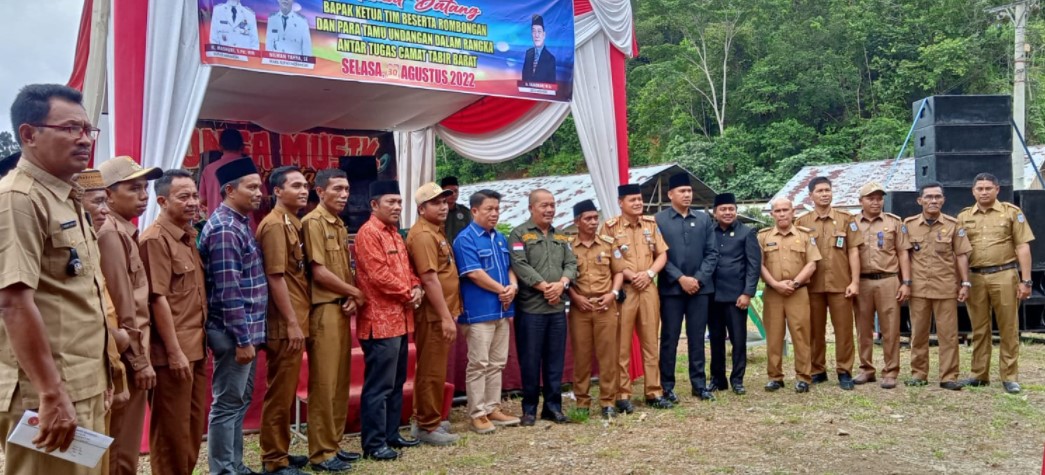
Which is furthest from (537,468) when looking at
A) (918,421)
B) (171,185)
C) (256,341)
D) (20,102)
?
(20,102)

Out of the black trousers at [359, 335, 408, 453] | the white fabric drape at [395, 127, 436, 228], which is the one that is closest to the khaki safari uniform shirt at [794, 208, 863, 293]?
the black trousers at [359, 335, 408, 453]

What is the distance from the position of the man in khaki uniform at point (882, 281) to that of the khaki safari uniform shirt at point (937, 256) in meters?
0.08

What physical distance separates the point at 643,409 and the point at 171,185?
12.4ft

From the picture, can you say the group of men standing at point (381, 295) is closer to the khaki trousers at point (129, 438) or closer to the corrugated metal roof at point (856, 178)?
the khaki trousers at point (129, 438)

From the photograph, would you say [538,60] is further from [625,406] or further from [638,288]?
[625,406]

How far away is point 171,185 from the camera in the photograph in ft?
12.1

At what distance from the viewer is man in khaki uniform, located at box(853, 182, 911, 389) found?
670cm

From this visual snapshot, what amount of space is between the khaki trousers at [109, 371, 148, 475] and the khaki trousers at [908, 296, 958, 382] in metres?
5.91

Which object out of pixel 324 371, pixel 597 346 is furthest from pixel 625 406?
pixel 324 371

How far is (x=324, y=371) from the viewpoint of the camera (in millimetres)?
4434

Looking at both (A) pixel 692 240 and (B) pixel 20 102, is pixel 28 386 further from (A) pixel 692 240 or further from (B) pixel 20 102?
(A) pixel 692 240

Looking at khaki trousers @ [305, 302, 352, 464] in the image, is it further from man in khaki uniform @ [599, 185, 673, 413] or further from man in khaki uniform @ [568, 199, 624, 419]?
man in khaki uniform @ [599, 185, 673, 413]

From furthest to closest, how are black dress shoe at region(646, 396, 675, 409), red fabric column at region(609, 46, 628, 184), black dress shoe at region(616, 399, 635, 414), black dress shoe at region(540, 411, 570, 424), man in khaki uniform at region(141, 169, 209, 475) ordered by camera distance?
red fabric column at region(609, 46, 628, 184), black dress shoe at region(646, 396, 675, 409), black dress shoe at region(616, 399, 635, 414), black dress shoe at region(540, 411, 570, 424), man in khaki uniform at region(141, 169, 209, 475)

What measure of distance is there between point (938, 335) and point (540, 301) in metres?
3.57
